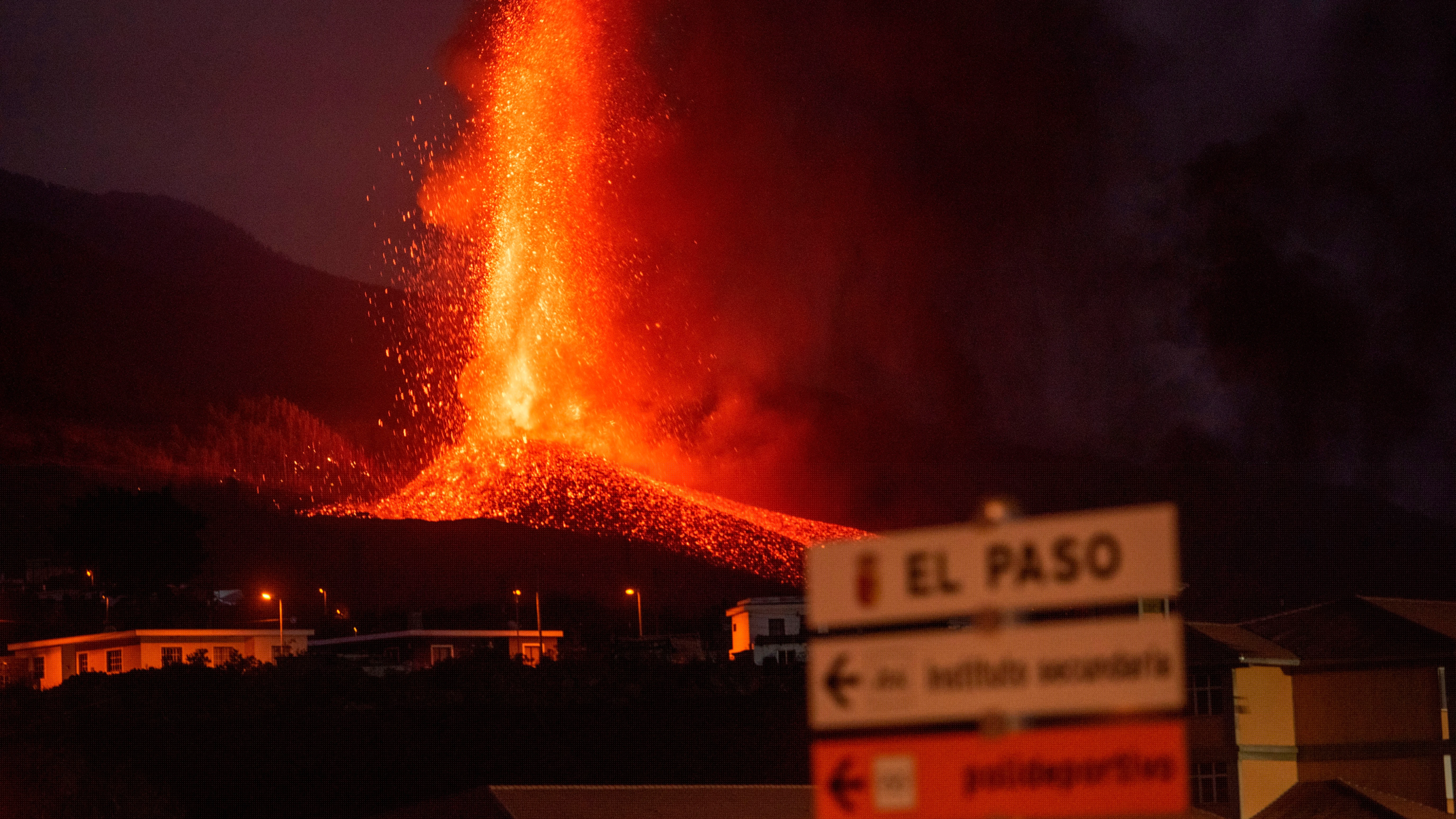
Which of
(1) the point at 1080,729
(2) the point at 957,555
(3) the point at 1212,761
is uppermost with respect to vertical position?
(2) the point at 957,555

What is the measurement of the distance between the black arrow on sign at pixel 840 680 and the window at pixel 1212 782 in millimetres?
31465

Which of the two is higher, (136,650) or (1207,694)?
(136,650)

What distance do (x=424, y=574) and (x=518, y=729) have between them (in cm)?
10349

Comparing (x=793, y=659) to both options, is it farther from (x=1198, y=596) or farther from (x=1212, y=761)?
(x=1198, y=596)

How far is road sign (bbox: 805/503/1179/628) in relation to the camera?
5.80 m

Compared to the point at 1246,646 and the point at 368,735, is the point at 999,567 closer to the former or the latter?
the point at 368,735

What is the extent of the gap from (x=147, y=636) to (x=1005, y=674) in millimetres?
54060

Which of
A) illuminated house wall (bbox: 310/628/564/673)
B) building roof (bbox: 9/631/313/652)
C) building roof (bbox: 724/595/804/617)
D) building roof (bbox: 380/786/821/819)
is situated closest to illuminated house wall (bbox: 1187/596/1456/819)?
building roof (bbox: 380/786/821/819)

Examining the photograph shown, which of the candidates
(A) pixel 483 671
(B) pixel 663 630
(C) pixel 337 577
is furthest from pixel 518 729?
(C) pixel 337 577

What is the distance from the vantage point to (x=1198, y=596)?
302ft

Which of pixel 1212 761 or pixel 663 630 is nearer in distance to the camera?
pixel 1212 761

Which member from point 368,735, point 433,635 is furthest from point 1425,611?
point 433,635

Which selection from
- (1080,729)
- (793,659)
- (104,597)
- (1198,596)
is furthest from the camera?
(1198,596)

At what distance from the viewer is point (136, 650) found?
184ft
